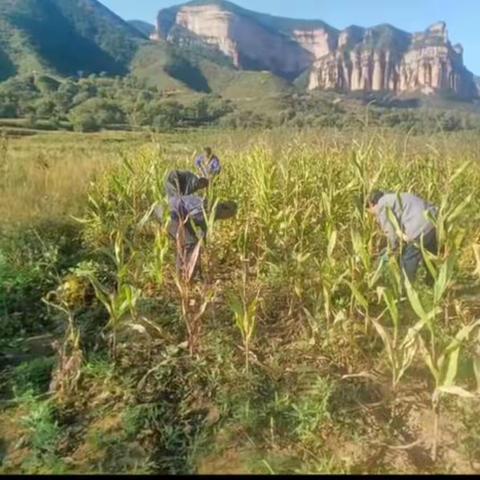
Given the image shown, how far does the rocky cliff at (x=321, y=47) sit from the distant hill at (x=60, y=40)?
763 inches

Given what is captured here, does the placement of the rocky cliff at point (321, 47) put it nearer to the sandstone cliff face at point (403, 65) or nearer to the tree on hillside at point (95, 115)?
the sandstone cliff face at point (403, 65)

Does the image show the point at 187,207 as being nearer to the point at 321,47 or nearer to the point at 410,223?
the point at 410,223

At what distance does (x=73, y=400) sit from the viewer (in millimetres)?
2697

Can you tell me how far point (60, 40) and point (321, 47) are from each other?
253 ft

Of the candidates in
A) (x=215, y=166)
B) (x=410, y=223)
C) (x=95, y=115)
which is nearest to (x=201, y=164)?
(x=215, y=166)

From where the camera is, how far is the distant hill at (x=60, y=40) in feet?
201

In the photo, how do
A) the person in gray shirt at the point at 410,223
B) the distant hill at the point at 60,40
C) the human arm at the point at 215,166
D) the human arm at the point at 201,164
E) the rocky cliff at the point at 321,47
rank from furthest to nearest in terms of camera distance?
1. the rocky cliff at the point at 321,47
2. the distant hill at the point at 60,40
3. the human arm at the point at 215,166
4. the human arm at the point at 201,164
5. the person in gray shirt at the point at 410,223

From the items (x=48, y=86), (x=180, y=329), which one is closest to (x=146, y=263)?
(x=180, y=329)

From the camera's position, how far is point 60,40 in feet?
235

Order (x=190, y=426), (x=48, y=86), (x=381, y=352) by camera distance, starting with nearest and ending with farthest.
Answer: (x=190, y=426) → (x=381, y=352) → (x=48, y=86)

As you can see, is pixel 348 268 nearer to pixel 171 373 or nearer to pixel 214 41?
pixel 171 373

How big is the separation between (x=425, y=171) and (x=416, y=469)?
3378 mm

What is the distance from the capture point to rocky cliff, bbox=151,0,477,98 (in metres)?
98.4

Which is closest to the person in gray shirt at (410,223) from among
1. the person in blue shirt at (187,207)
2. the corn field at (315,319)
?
the corn field at (315,319)
